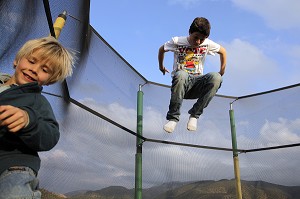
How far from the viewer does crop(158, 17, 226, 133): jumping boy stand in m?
3.43

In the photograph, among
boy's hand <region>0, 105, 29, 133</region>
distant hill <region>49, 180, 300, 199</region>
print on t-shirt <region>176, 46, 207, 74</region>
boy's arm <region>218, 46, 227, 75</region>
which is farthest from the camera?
distant hill <region>49, 180, 300, 199</region>

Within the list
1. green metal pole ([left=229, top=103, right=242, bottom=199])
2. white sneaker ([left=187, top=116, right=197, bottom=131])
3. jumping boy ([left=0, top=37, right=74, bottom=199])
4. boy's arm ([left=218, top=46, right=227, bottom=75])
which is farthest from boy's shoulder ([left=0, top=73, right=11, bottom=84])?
green metal pole ([left=229, top=103, right=242, bottom=199])

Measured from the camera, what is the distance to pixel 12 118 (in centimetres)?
87

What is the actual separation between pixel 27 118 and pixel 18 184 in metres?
0.18

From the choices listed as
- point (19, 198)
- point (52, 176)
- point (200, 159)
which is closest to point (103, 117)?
point (52, 176)

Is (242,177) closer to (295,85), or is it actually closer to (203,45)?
(295,85)

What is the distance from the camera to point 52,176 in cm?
257

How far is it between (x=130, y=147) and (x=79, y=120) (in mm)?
1029

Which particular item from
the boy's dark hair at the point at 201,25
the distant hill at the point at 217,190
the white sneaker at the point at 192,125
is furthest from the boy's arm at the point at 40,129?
the distant hill at the point at 217,190

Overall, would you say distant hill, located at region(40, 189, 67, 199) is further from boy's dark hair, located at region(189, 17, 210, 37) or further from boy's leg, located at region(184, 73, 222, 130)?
boy's dark hair, located at region(189, 17, 210, 37)

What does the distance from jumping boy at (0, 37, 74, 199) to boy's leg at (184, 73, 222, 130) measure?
7.81 ft

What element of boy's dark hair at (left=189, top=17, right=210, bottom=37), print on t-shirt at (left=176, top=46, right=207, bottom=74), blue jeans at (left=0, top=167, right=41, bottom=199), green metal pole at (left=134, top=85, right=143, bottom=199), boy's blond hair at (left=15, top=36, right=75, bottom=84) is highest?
boy's dark hair at (left=189, top=17, right=210, bottom=37)

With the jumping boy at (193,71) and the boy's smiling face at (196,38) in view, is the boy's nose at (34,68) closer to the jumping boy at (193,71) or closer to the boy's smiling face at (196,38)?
the jumping boy at (193,71)

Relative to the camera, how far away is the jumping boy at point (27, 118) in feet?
3.03
